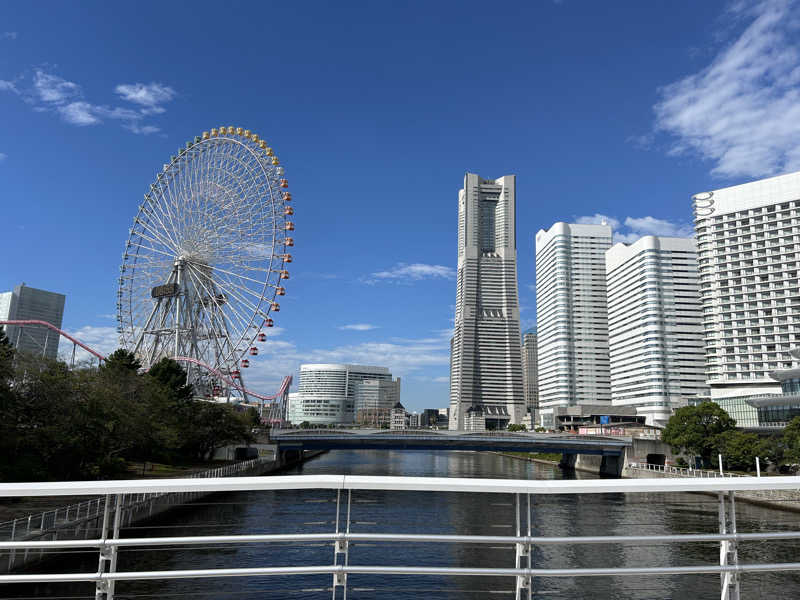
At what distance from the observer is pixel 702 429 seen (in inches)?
2889

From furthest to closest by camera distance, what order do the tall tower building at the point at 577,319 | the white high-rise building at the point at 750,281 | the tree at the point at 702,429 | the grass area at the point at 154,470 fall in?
the tall tower building at the point at 577,319, the white high-rise building at the point at 750,281, the tree at the point at 702,429, the grass area at the point at 154,470

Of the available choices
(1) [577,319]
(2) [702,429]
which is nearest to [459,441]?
(2) [702,429]

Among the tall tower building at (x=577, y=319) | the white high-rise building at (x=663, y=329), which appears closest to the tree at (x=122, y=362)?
the white high-rise building at (x=663, y=329)

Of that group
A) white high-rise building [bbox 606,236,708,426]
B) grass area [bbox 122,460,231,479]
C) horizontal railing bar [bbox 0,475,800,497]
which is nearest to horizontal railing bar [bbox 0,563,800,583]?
horizontal railing bar [bbox 0,475,800,497]

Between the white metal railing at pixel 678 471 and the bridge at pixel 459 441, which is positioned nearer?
the white metal railing at pixel 678 471

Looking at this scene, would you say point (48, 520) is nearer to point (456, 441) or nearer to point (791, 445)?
point (456, 441)

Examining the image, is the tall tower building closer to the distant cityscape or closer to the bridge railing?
the distant cityscape

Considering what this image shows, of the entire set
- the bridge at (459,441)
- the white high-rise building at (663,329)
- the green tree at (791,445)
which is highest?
the white high-rise building at (663,329)

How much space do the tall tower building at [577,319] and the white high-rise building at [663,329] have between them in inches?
875

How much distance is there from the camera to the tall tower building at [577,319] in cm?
18600

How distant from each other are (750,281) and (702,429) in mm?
69057

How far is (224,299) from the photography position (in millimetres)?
76812

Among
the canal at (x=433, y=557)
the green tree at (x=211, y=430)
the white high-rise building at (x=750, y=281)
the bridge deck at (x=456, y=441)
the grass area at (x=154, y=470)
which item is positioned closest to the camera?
the canal at (x=433, y=557)

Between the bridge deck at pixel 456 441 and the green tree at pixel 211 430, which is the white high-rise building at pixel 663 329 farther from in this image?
the green tree at pixel 211 430
